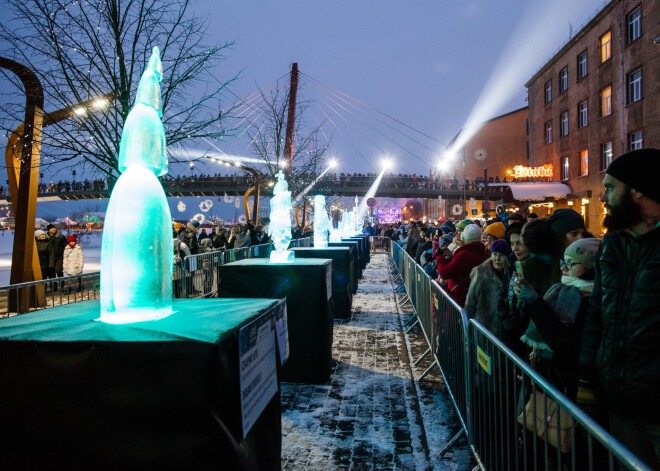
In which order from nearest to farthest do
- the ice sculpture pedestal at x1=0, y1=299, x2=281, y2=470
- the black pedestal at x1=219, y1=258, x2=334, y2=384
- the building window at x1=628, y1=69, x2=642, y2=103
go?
the ice sculpture pedestal at x1=0, y1=299, x2=281, y2=470 < the black pedestal at x1=219, y1=258, x2=334, y2=384 < the building window at x1=628, y1=69, x2=642, y2=103

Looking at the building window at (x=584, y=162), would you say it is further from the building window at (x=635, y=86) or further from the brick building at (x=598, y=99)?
the building window at (x=635, y=86)

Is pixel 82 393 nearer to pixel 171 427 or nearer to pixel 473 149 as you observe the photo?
pixel 171 427

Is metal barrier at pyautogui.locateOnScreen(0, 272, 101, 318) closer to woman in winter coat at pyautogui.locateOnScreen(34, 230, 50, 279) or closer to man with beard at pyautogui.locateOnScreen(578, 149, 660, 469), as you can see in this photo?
woman in winter coat at pyautogui.locateOnScreen(34, 230, 50, 279)

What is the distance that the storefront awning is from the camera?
94.5 ft

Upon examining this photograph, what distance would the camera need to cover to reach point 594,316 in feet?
7.57

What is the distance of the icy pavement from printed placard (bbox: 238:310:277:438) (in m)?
1.46

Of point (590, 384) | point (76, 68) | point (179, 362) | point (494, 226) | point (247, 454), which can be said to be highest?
point (76, 68)

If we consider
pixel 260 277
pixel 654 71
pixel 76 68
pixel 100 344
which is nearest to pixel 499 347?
pixel 100 344

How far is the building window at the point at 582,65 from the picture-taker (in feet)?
91.7

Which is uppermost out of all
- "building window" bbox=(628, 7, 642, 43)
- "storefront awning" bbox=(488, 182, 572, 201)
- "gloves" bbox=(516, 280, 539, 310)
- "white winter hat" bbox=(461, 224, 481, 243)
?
"building window" bbox=(628, 7, 642, 43)

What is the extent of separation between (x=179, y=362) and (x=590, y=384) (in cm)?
216

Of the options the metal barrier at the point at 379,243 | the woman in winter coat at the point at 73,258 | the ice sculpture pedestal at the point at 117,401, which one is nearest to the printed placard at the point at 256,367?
the ice sculpture pedestal at the point at 117,401

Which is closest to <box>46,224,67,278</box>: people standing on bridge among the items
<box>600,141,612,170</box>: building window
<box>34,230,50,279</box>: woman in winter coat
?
<box>34,230,50,279</box>: woman in winter coat

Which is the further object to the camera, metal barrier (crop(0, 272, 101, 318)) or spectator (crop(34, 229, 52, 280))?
spectator (crop(34, 229, 52, 280))
